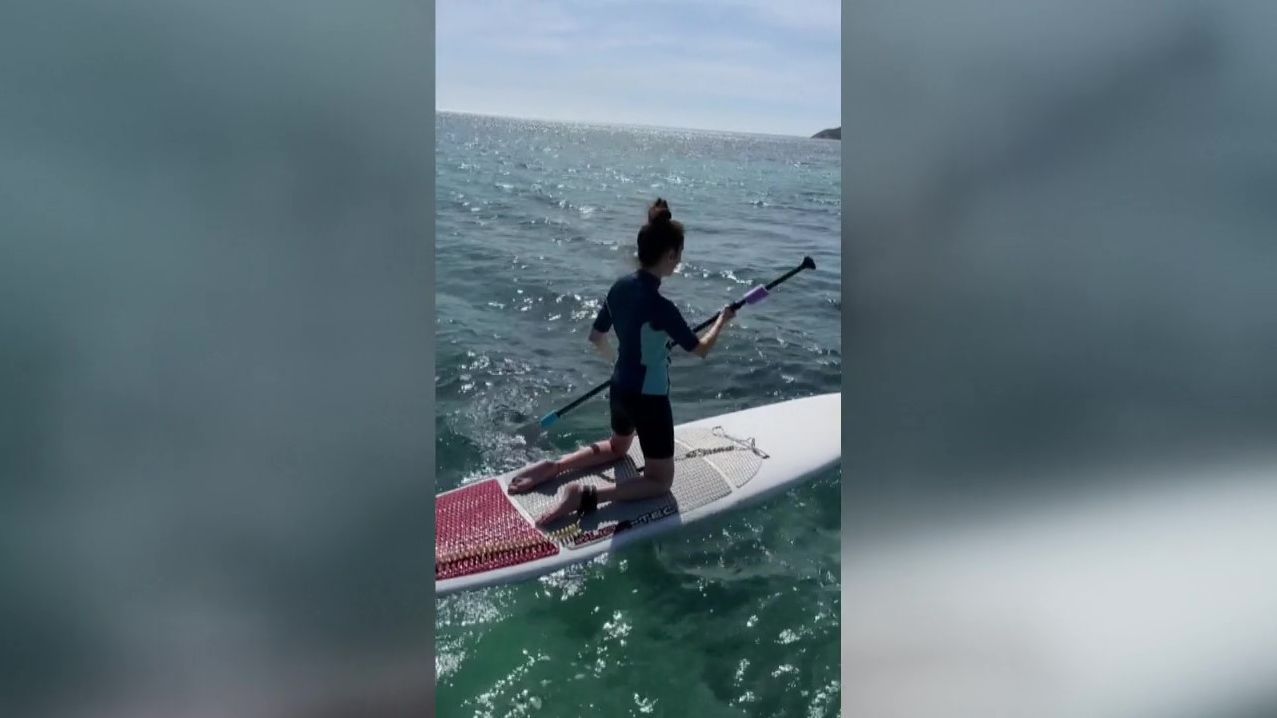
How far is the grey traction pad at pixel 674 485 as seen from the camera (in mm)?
1942

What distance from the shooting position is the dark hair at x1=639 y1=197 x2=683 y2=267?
182 cm

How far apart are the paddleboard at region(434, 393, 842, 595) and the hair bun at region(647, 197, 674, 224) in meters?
0.62

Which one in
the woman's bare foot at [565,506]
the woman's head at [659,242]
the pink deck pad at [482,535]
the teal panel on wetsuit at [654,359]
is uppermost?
the woman's head at [659,242]

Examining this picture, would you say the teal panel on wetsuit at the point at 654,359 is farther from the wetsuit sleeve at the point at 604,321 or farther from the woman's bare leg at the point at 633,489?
the woman's bare leg at the point at 633,489

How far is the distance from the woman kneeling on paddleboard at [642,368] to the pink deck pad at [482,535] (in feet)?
0.20

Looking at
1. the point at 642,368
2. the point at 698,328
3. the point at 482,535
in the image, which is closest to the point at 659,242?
the point at 642,368

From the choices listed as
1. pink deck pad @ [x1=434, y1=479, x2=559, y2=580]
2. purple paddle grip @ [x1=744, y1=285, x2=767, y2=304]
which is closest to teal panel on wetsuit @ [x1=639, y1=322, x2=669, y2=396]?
purple paddle grip @ [x1=744, y1=285, x2=767, y2=304]

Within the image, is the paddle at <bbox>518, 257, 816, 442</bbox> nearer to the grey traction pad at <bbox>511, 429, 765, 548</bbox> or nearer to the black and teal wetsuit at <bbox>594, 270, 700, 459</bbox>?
the black and teal wetsuit at <bbox>594, 270, 700, 459</bbox>

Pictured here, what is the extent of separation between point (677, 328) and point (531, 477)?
548mm

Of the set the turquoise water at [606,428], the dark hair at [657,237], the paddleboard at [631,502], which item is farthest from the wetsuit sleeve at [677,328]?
the paddleboard at [631,502]

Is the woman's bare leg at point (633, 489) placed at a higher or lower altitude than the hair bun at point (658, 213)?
lower

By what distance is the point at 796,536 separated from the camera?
205cm

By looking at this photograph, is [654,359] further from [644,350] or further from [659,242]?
[659,242]
